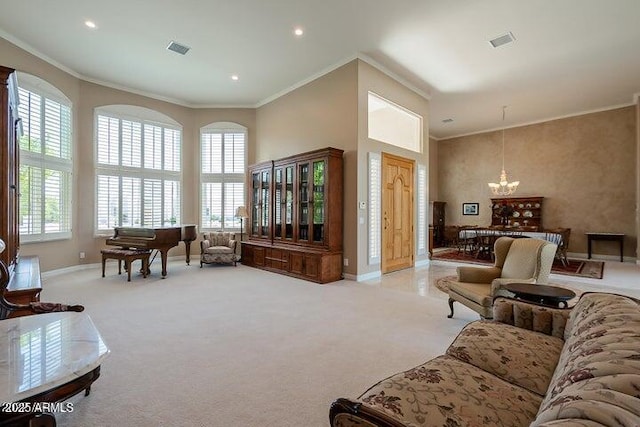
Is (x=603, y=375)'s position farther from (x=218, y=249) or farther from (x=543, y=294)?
(x=218, y=249)

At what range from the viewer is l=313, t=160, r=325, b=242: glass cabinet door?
228 inches

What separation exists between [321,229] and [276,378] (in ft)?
11.8

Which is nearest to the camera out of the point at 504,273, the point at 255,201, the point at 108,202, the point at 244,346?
the point at 244,346

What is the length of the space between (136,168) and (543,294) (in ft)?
27.2

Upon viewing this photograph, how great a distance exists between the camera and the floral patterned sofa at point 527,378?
77 centimetres

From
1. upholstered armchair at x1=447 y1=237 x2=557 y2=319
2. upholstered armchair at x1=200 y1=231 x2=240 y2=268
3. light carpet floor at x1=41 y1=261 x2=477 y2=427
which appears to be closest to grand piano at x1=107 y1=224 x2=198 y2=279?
light carpet floor at x1=41 y1=261 x2=477 y2=427

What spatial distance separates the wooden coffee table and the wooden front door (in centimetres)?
347

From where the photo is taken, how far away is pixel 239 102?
8.24 metres

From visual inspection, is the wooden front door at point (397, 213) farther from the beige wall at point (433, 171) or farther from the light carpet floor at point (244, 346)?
the beige wall at point (433, 171)

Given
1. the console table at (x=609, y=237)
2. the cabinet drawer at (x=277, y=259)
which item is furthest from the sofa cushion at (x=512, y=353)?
the console table at (x=609, y=237)

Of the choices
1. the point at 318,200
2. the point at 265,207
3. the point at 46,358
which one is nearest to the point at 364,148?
the point at 318,200

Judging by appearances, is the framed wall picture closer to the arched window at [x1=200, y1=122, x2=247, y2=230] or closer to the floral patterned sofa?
the arched window at [x1=200, y1=122, x2=247, y2=230]

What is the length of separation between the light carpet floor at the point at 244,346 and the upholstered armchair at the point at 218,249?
183cm

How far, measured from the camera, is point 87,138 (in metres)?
6.76
